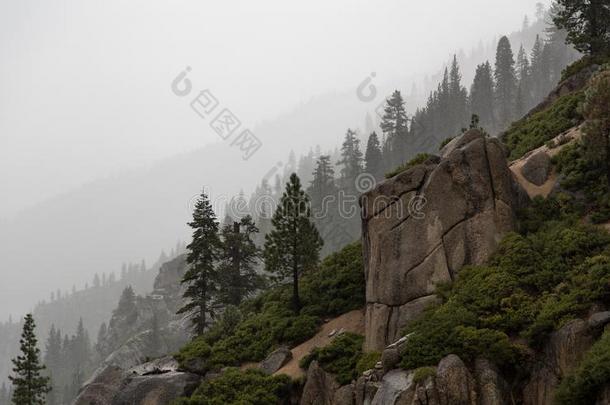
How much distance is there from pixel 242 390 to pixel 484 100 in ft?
282

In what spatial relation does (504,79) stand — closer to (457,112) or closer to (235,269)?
(457,112)

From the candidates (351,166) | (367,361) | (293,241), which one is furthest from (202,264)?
(351,166)

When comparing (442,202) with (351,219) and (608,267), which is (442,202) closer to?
(608,267)

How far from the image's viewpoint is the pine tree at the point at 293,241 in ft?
110

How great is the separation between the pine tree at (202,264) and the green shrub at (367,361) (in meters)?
18.2

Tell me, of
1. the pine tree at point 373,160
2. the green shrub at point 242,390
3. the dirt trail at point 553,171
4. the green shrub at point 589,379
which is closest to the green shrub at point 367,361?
the green shrub at point 242,390

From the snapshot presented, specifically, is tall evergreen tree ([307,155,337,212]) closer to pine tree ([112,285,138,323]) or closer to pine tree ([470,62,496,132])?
pine tree ([470,62,496,132])

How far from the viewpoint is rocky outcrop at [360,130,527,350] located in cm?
2472

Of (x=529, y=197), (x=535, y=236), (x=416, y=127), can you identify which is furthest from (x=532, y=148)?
(x=416, y=127)

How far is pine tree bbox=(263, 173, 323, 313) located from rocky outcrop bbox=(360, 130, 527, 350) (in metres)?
7.01

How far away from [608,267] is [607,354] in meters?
5.36

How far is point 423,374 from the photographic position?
18.0m

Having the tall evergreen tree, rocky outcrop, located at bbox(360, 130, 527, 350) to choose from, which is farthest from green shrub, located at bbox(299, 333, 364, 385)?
the tall evergreen tree

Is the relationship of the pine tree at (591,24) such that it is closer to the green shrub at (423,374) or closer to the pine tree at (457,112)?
the green shrub at (423,374)
